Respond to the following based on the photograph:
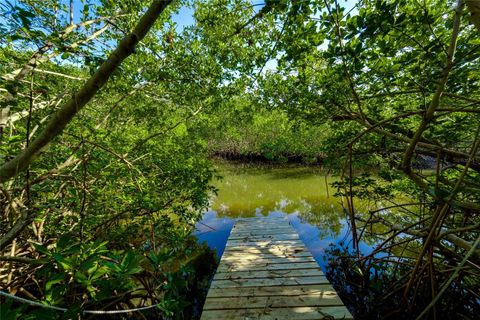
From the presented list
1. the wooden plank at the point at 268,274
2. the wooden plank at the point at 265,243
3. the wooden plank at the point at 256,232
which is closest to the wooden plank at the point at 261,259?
the wooden plank at the point at 268,274

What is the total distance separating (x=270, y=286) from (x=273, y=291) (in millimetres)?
113

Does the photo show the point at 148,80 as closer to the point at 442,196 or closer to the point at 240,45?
the point at 240,45

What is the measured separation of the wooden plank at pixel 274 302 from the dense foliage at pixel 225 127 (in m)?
0.58

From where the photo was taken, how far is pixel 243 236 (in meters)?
4.66

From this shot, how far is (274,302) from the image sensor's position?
2.39m

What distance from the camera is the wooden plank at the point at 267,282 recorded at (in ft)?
9.00

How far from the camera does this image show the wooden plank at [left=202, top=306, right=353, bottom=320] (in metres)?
2.15

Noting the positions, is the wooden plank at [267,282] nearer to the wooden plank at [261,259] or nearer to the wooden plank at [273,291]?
the wooden plank at [273,291]

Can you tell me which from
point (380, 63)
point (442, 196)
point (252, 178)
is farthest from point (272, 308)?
point (252, 178)

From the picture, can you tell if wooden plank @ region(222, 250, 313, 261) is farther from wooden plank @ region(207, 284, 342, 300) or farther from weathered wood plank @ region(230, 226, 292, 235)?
weathered wood plank @ region(230, 226, 292, 235)

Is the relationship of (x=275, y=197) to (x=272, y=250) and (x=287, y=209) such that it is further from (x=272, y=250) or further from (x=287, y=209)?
(x=272, y=250)

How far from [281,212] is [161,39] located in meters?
5.82

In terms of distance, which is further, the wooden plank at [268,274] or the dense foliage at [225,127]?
the wooden plank at [268,274]

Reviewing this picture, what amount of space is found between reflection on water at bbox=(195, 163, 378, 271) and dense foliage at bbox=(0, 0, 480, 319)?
92 cm
